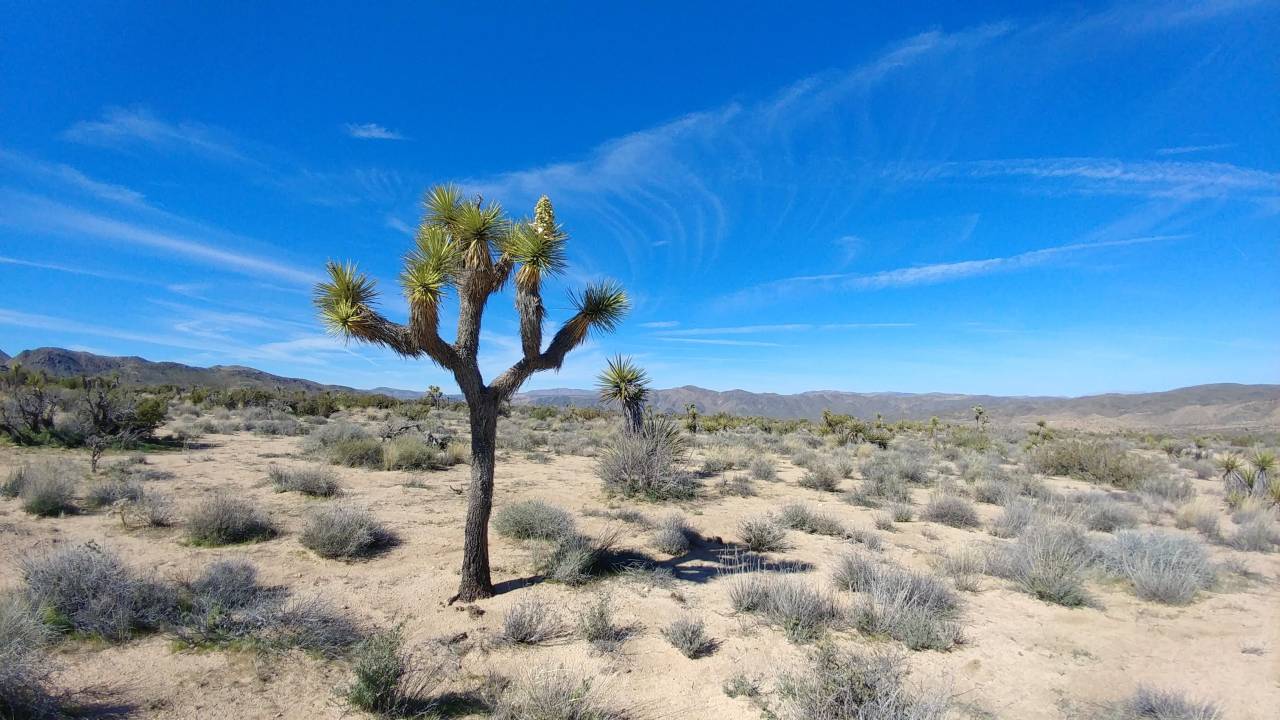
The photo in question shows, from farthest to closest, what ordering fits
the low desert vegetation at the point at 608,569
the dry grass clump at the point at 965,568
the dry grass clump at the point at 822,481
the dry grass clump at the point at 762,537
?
the dry grass clump at the point at 822,481 < the dry grass clump at the point at 762,537 < the dry grass clump at the point at 965,568 < the low desert vegetation at the point at 608,569

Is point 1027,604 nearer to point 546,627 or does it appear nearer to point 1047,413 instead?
point 546,627

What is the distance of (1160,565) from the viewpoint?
22.2ft

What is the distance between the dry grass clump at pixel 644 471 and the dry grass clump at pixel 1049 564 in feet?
20.0

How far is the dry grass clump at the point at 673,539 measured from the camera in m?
8.27

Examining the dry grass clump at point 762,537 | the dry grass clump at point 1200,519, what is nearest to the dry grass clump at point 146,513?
the dry grass clump at point 762,537

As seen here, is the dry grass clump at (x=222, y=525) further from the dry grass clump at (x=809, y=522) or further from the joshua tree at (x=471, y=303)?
the dry grass clump at (x=809, y=522)

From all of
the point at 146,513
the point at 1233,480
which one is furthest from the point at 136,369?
the point at 1233,480

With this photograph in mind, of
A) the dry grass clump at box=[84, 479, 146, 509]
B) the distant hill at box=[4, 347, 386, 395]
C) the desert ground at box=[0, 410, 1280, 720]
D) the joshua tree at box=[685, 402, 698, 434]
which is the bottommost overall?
the desert ground at box=[0, 410, 1280, 720]

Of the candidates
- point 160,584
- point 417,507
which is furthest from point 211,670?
point 417,507

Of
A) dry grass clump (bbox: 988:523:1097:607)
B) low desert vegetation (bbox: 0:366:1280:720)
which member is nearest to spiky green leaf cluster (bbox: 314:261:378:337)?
low desert vegetation (bbox: 0:366:1280:720)

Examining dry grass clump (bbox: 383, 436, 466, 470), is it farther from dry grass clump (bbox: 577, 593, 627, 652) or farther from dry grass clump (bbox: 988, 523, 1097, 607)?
dry grass clump (bbox: 988, 523, 1097, 607)

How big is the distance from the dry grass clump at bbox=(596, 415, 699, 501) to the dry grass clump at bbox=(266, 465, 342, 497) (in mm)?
5620

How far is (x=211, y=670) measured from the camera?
14.1 ft

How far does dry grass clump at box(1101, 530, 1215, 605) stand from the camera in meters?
6.53
